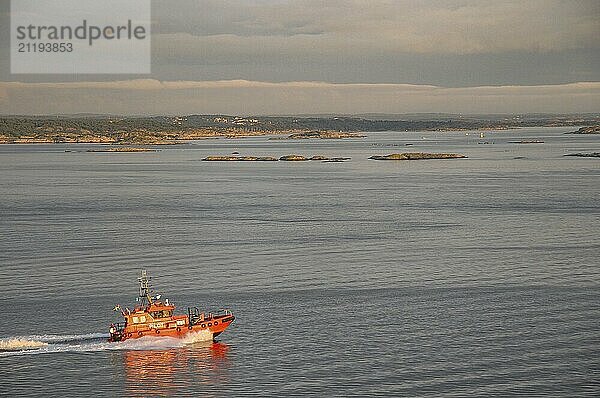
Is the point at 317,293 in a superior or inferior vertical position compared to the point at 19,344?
superior

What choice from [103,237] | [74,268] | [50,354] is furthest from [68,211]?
[50,354]

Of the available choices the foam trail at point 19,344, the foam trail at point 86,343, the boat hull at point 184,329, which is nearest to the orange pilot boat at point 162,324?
the boat hull at point 184,329

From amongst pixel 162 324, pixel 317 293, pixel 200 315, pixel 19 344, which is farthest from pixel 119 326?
pixel 317 293

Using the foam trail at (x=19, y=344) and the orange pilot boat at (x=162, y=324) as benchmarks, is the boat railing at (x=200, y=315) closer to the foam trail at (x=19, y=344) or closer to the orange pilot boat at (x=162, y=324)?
the orange pilot boat at (x=162, y=324)

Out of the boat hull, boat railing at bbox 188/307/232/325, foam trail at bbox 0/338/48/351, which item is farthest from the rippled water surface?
boat railing at bbox 188/307/232/325

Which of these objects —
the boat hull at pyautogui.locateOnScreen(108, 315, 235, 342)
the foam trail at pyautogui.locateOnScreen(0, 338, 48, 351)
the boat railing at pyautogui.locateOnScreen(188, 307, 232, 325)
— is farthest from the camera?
the boat railing at pyautogui.locateOnScreen(188, 307, 232, 325)

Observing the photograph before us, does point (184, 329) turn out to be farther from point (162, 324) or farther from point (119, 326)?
point (119, 326)

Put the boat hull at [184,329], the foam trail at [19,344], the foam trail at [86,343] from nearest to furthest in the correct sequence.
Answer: the foam trail at [86,343], the foam trail at [19,344], the boat hull at [184,329]

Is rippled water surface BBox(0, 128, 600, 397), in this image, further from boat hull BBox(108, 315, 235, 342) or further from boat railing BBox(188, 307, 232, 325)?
boat railing BBox(188, 307, 232, 325)
